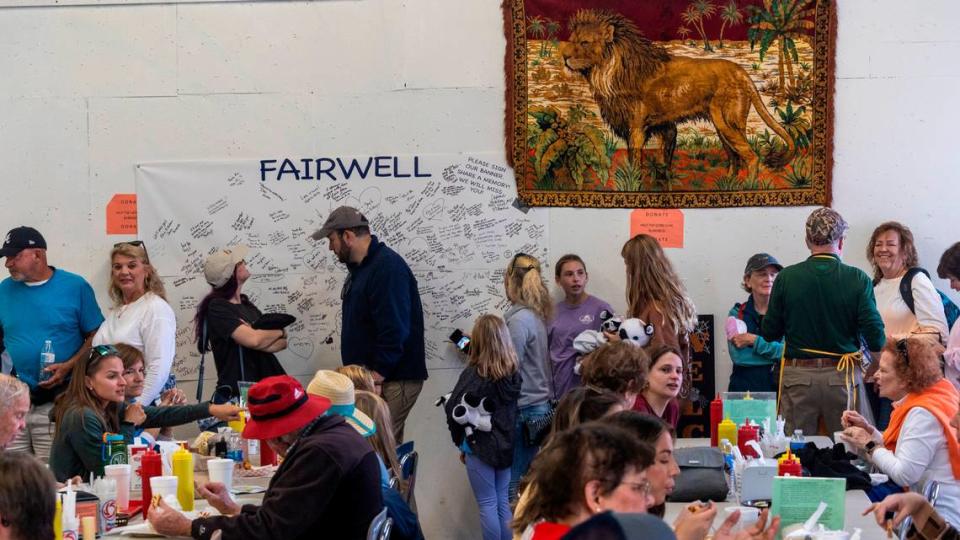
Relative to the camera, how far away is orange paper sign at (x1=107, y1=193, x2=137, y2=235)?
737 cm

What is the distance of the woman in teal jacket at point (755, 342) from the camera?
6805 millimetres

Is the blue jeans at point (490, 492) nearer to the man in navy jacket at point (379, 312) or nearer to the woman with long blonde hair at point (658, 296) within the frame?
the man in navy jacket at point (379, 312)

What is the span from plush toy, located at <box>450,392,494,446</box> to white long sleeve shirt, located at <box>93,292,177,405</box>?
5.11 feet

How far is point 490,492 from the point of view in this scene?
636 cm

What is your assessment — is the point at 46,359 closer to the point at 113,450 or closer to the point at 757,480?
the point at 113,450

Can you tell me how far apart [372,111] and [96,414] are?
3115 mm

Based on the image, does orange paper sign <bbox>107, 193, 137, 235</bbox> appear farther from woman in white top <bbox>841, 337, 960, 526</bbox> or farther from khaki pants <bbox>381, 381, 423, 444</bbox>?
woman in white top <bbox>841, 337, 960, 526</bbox>

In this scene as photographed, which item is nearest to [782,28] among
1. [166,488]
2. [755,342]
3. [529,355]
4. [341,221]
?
[755,342]

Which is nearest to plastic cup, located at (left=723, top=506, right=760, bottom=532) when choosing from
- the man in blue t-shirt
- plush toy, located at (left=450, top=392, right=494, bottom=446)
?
plush toy, located at (left=450, top=392, right=494, bottom=446)

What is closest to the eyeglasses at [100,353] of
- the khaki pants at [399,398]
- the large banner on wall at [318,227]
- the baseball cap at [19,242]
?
the baseball cap at [19,242]

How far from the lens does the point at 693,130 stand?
717 cm

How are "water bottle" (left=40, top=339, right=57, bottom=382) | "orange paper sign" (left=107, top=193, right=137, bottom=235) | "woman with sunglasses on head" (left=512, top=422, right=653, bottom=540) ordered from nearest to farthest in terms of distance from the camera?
"woman with sunglasses on head" (left=512, top=422, right=653, bottom=540), "water bottle" (left=40, top=339, right=57, bottom=382), "orange paper sign" (left=107, top=193, right=137, bottom=235)

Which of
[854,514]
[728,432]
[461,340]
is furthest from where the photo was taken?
[461,340]

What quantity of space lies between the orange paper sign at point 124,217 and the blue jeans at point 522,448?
2610 millimetres
